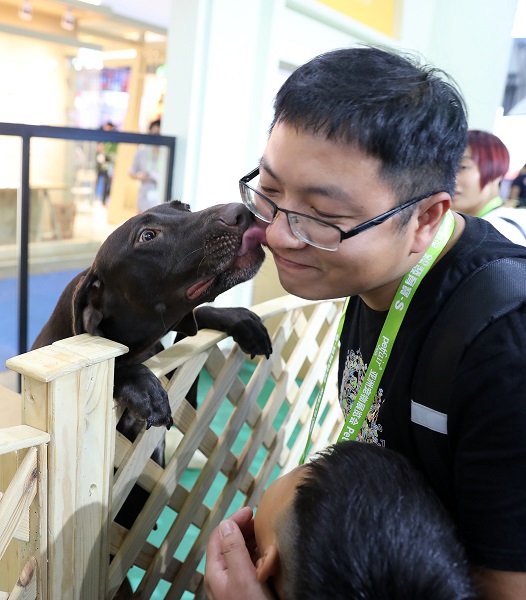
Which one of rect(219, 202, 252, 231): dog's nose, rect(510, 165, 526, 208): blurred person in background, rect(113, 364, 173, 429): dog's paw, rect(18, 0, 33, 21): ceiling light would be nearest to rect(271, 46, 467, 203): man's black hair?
rect(219, 202, 252, 231): dog's nose

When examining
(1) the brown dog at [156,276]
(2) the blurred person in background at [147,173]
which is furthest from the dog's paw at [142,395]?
(2) the blurred person in background at [147,173]

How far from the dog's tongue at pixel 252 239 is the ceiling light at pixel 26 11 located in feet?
26.7

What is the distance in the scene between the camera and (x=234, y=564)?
2.87ft

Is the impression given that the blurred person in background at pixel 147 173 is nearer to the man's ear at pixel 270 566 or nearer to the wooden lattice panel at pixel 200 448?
the wooden lattice panel at pixel 200 448

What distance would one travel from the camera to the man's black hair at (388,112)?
2.73 feet

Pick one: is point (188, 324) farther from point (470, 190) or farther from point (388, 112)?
A: point (470, 190)

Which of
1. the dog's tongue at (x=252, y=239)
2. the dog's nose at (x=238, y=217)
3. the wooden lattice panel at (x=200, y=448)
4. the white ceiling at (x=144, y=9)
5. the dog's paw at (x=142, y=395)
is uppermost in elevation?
the white ceiling at (x=144, y=9)

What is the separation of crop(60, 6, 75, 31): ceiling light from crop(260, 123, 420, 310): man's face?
8.52 metres

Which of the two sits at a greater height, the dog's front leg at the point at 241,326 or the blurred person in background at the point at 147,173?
the blurred person in background at the point at 147,173

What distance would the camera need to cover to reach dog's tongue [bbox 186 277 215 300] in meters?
1.28

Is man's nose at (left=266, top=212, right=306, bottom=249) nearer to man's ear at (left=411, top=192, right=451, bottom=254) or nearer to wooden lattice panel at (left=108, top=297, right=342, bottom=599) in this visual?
man's ear at (left=411, top=192, right=451, bottom=254)

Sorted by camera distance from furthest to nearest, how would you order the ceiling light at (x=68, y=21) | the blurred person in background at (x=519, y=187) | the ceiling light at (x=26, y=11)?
the ceiling light at (x=68, y=21), the ceiling light at (x=26, y=11), the blurred person in background at (x=519, y=187)

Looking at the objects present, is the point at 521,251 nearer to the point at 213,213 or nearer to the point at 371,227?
the point at 371,227

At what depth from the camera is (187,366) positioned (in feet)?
4.28
